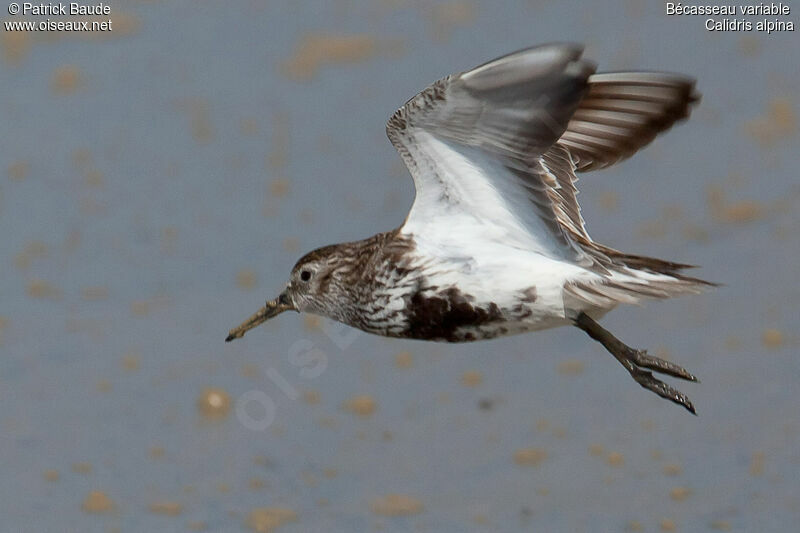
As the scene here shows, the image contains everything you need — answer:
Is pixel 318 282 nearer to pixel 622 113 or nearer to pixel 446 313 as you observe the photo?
pixel 446 313

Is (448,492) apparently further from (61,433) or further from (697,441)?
(61,433)

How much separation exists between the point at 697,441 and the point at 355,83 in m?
4.74

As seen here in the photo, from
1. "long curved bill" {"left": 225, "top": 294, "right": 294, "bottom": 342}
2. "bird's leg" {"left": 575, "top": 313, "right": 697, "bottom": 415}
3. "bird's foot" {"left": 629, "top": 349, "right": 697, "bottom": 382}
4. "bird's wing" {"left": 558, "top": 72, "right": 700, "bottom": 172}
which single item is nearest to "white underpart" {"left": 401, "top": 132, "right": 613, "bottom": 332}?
"bird's leg" {"left": 575, "top": 313, "right": 697, "bottom": 415}

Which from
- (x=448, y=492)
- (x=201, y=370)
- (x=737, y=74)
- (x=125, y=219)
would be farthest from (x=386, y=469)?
(x=737, y=74)

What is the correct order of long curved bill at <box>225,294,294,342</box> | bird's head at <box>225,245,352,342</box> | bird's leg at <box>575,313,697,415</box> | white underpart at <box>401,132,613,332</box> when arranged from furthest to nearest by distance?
long curved bill at <box>225,294,294,342</box> → bird's head at <box>225,245,352,342</box> → bird's leg at <box>575,313,697,415</box> → white underpart at <box>401,132,613,332</box>

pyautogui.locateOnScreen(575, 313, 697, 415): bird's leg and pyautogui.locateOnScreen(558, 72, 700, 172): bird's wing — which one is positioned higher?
pyautogui.locateOnScreen(558, 72, 700, 172): bird's wing

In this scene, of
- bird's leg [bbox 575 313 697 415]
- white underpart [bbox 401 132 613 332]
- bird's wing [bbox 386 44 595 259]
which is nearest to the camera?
bird's wing [bbox 386 44 595 259]

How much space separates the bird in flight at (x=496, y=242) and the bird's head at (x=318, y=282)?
16cm

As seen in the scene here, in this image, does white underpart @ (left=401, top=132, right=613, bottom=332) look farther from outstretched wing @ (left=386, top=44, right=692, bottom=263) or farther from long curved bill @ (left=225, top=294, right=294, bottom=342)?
long curved bill @ (left=225, top=294, right=294, bottom=342)

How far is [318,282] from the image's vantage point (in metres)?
8.64

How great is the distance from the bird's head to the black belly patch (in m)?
0.58

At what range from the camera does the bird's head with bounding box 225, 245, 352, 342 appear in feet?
27.8

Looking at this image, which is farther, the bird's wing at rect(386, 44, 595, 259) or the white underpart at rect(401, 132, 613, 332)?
the white underpart at rect(401, 132, 613, 332)

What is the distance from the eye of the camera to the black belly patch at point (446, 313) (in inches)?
309
